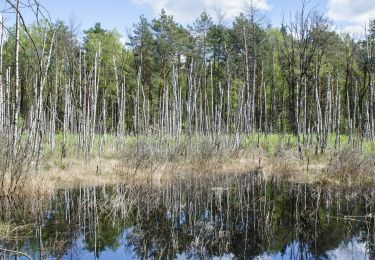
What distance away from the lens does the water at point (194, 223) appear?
5898mm

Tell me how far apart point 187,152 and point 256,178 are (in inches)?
103

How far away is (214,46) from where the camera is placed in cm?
3294

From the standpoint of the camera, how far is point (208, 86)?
3556cm

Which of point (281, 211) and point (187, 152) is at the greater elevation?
point (187, 152)

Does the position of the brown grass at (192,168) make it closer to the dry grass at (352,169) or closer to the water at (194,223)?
the dry grass at (352,169)

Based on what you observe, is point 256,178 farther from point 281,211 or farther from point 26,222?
point 26,222

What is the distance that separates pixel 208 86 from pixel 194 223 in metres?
28.7

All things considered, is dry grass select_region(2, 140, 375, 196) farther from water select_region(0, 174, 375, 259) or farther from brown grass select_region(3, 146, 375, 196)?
water select_region(0, 174, 375, 259)

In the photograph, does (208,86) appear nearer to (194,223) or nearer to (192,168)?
(192,168)

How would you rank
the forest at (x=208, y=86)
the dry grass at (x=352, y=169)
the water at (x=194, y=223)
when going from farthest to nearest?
the forest at (x=208, y=86)
the dry grass at (x=352, y=169)
the water at (x=194, y=223)

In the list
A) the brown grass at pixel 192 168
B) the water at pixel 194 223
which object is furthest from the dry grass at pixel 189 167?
the water at pixel 194 223

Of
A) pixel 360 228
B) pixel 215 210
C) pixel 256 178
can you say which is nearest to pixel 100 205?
pixel 215 210

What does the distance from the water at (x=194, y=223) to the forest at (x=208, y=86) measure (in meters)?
2.50

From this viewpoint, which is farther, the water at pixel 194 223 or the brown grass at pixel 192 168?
the brown grass at pixel 192 168
